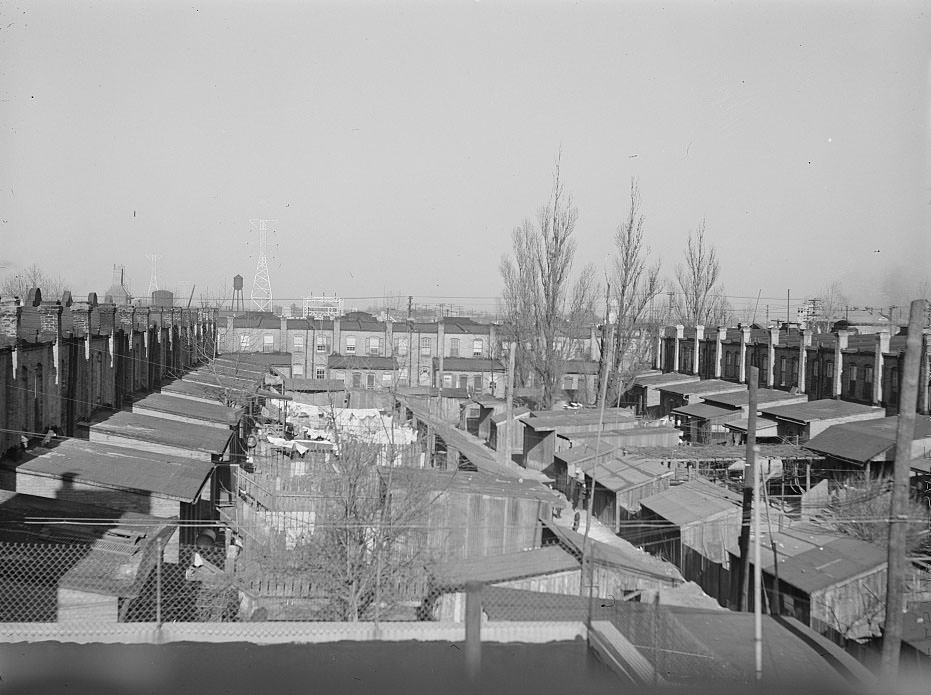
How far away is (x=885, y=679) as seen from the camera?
278 inches

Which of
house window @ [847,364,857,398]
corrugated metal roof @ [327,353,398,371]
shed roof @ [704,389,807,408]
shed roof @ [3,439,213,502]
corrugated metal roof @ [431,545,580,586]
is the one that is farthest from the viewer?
corrugated metal roof @ [327,353,398,371]

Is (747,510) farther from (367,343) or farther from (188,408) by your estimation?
(367,343)

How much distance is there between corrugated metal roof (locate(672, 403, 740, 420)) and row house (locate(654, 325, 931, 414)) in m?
5.15

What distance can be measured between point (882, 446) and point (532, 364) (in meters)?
17.3

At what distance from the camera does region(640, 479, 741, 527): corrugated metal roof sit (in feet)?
50.8

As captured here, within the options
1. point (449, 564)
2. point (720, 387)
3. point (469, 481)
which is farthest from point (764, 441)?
point (449, 564)

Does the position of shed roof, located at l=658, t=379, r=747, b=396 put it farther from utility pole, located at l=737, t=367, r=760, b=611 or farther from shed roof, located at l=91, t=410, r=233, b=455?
shed roof, located at l=91, t=410, r=233, b=455

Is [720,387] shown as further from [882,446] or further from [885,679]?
[885,679]

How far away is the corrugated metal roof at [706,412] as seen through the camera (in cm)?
2828

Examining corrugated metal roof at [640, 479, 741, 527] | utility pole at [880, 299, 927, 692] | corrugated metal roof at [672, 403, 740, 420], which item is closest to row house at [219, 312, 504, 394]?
corrugated metal roof at [672, 403, 740, 420]

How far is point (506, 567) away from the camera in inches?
431

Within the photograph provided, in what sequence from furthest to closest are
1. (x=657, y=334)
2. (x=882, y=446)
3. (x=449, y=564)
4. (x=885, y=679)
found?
(x=657, y=334), (x=882, y=446), (x=449, y=564), (x=885, y=679)

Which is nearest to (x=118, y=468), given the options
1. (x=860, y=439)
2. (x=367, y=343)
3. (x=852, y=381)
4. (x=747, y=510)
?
(x=747, y=510)

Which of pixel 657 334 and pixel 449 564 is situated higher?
pixel 657 334
